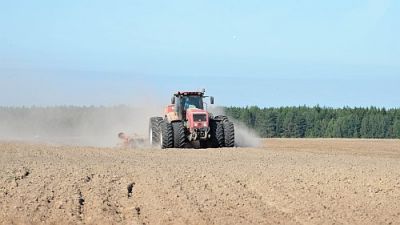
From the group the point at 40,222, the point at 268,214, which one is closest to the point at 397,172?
the point at 268,214

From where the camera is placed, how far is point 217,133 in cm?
3028

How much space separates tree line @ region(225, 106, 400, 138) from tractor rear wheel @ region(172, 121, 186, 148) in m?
51.2

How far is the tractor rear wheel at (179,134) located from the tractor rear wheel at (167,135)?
0.46 feet

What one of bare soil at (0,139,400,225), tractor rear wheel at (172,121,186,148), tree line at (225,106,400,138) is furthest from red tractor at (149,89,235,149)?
tree line at (225,106,400,138)

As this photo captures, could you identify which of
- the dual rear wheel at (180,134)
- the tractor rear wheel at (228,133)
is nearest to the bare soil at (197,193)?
the dual rear wheel at (180,134)

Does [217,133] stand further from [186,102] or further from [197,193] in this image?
[197,193]

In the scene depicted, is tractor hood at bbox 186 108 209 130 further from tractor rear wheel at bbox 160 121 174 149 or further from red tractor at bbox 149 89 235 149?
tractor rear wheel at bbox 160 121 174 149

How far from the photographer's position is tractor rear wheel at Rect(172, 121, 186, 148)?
29.6m

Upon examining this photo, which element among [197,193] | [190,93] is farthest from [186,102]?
[197,193]

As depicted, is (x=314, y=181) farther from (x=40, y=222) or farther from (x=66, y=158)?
(x=66, y=158)

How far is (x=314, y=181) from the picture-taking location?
17031 mm

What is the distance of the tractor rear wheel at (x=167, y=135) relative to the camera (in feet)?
96.4

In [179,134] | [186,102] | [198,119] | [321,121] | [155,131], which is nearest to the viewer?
[179,134]

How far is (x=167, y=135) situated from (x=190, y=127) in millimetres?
1022
